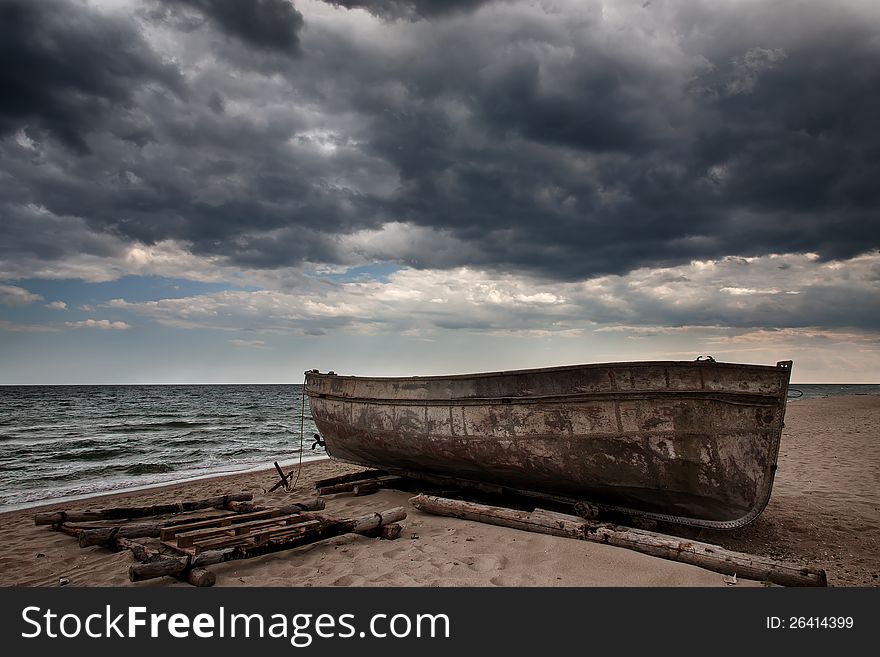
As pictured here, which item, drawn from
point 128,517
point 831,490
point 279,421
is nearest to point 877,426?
point 831,490

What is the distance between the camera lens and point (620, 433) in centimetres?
593

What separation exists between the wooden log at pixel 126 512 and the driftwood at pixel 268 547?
2.23 metres

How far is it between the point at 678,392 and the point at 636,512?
1704mm

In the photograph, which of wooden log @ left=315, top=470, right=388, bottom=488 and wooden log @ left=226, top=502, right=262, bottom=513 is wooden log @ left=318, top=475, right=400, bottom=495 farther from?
wooden log @ left=226, top=502, right=262, bottom=513

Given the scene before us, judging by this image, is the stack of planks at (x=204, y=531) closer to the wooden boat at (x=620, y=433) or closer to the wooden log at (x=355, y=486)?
the wooden log at (x=355, y=486)

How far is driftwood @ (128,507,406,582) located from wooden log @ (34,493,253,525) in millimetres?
2235

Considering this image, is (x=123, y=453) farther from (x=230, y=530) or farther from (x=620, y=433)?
(x=620, y=433)

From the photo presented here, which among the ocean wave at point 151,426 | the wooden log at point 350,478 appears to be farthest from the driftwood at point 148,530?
the ocean wave at point 151,426

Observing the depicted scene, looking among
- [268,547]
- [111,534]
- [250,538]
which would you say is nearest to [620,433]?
[268,547]

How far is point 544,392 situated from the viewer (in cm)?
646

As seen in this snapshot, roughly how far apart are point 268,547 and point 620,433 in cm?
406

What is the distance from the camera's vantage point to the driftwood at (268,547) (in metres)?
4.35

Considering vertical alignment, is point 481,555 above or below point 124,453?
above

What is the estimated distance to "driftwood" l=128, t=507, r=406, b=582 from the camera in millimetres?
4352
